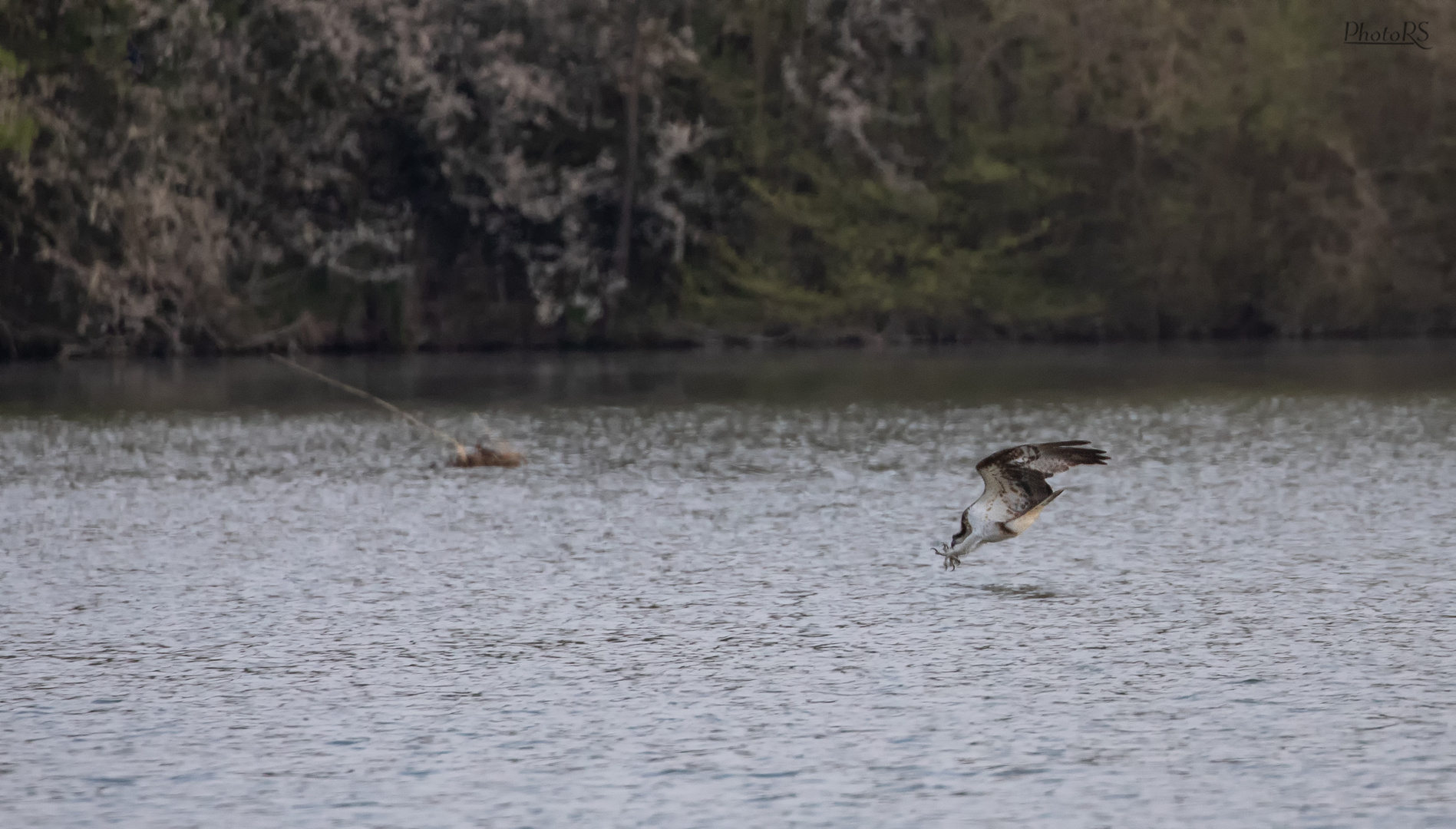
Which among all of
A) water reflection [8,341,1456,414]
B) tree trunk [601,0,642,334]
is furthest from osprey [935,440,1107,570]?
tree trunk [601,0,642,334]

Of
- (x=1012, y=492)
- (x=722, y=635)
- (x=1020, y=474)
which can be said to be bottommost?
(x=722, y=635)

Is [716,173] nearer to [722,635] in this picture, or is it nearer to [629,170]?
[629,170]

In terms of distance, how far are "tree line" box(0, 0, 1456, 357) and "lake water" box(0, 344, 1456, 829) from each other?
2126cm

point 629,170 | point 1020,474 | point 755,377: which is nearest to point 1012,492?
point 1020,474

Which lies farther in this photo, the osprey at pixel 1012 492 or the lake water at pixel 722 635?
the osprey at pixel 1012 492

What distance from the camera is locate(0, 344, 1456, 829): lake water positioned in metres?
8.12

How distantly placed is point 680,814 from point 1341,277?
4695 cm

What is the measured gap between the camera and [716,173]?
5181 cm

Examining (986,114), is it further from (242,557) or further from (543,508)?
(242,557)

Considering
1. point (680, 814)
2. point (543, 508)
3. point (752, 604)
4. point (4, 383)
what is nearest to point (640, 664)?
point (752, 604)

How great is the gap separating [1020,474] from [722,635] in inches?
92.2

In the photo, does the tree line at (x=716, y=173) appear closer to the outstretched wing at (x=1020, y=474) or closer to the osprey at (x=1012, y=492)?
the osprey at (x=1012, y=492)

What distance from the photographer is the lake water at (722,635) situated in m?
8.12

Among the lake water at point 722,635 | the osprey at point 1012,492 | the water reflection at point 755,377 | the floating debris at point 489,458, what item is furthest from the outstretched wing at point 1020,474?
the water reflection at point 755,377
